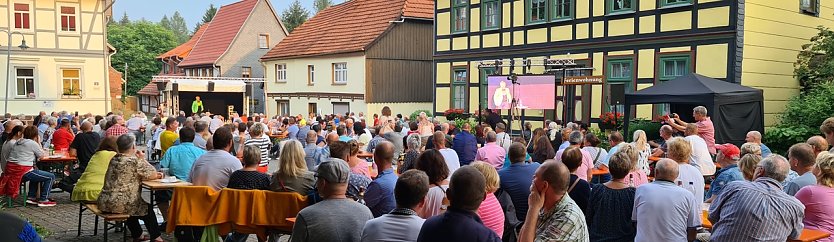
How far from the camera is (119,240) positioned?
7.65 m

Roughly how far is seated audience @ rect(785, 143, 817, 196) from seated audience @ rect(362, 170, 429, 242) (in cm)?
353

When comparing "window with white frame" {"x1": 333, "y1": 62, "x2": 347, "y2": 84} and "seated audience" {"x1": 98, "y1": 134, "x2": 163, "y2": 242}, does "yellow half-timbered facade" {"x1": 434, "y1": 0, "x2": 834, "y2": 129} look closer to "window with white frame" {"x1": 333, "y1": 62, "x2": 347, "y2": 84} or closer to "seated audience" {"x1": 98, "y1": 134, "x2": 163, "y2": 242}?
"window with white frame" {"x1": 333, "y1": 62, "x2": 347, "y2": 84}

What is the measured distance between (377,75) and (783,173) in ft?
79.4

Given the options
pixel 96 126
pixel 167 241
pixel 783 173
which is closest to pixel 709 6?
pixel 783 173

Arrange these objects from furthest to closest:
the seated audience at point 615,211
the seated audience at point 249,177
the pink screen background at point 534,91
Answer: the pink screen background at point 534,91
the seated audience at point 249,177
the seated audience at point 615,211

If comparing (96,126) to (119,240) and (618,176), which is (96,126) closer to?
(119,240)

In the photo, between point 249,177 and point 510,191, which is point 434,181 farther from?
point 249,177

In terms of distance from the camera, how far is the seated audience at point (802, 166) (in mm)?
5383

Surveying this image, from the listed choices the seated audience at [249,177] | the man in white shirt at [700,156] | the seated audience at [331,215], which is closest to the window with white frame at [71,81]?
the seated audience at [249,177]

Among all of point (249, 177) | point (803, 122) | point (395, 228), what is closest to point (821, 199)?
point (395, 228)

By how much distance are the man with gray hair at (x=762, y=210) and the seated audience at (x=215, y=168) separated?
176 inches

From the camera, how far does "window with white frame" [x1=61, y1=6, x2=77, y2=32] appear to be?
27312 mm

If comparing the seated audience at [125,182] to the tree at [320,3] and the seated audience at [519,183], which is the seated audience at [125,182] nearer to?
the seated audience at [519,183]

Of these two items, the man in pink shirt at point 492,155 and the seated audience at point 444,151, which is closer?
the seated audience at point 444,151
